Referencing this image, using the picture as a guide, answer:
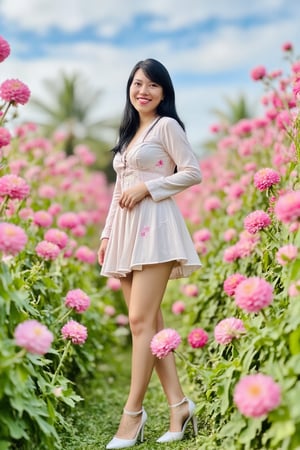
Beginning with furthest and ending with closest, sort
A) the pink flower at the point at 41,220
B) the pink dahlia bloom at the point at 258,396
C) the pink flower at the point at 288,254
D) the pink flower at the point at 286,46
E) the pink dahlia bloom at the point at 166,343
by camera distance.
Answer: the pink flower at the point at 286,46 → the pink flower at the point at 41,220 → the pink dahlia bloom at the point at 166,343 → the pink flower at the point at 288,254 → the pink dahlia bloom at the point at 258,396

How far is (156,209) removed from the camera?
9.89ft

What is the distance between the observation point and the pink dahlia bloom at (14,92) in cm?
270

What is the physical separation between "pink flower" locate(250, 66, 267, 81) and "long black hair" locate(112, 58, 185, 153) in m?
1.26

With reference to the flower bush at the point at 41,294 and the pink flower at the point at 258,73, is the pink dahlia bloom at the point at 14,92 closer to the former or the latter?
the flower bush at the point at 41,294

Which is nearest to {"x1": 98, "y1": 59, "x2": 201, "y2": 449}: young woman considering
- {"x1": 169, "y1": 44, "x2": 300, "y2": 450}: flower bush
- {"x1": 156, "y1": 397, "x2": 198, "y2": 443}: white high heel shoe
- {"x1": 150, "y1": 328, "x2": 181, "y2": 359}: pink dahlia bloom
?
{"x1": 156, "y1": 397, "x2": 198, "y2": 443}: white high heel shoe

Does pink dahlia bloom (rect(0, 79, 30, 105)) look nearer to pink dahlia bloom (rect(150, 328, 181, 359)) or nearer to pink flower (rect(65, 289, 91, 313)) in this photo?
pink flower (rect(65, 289, 91, 313))

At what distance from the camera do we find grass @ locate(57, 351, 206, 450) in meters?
3.06

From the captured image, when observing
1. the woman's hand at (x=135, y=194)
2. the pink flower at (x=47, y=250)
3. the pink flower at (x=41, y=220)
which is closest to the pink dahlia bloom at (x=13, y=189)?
the woman's hand at (x=135, y=194)

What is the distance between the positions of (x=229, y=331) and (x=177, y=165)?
90 cm

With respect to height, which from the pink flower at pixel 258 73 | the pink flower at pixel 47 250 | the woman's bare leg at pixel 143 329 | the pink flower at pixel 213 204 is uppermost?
the pink flower at pixel 258 73

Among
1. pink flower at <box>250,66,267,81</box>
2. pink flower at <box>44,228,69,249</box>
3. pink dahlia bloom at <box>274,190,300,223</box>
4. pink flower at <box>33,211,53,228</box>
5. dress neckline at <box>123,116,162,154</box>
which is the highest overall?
pink flower at <box>250,66,267,81</box>

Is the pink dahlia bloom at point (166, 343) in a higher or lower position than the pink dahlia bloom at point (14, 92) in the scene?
lower

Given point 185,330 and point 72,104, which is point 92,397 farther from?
point 72,104

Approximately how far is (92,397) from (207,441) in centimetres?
171
